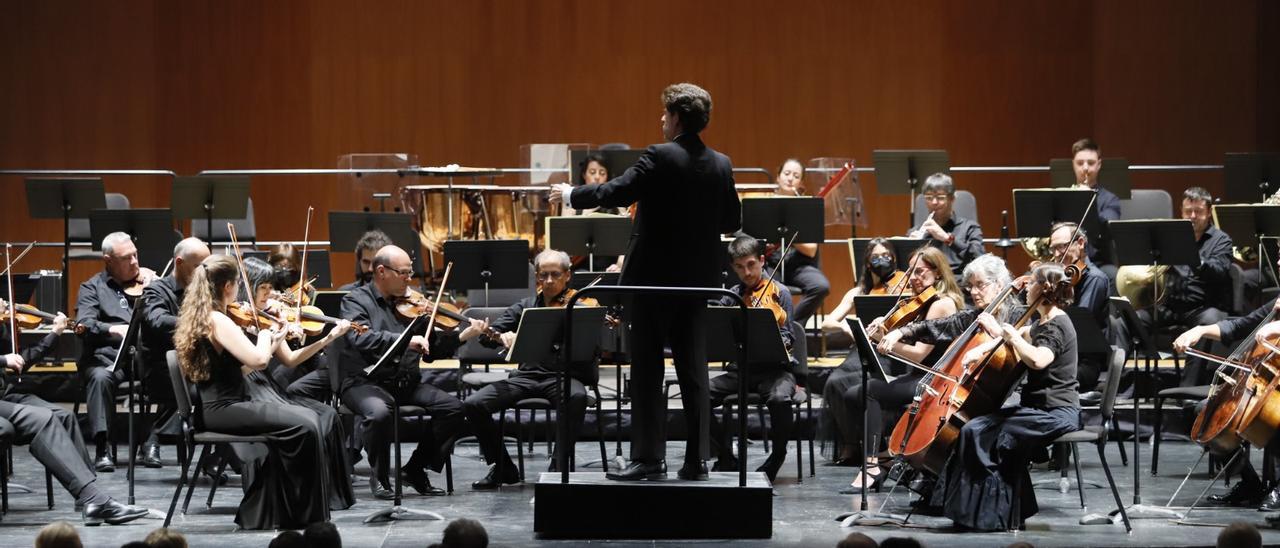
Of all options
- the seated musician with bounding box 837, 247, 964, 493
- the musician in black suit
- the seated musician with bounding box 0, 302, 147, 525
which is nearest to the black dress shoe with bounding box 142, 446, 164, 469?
the seated musician with bounding box 0, 302, 147, 525

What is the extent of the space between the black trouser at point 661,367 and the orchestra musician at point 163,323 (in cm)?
241

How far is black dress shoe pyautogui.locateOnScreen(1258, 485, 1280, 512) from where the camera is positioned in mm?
5898

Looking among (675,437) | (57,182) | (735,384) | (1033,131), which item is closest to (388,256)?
(735,384)

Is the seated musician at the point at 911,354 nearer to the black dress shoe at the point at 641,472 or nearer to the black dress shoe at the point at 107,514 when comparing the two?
the black dress shoe at the point at 641,472

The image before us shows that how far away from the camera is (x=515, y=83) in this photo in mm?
11461

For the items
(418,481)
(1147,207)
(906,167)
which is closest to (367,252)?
(418,481)

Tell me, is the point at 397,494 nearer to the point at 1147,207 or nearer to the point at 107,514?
the point at 107,514

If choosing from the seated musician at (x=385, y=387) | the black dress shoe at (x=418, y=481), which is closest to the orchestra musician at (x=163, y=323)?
the seated musician at (x=385, y=387)

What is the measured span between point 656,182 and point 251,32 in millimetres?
7203

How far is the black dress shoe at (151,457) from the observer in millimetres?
7073

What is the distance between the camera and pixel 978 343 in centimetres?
552

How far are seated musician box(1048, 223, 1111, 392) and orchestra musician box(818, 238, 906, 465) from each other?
2.51ft

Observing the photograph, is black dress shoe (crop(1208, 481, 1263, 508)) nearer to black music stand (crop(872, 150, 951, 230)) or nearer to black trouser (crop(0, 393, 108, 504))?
black music stand (crop(872, 150, 951, 230))

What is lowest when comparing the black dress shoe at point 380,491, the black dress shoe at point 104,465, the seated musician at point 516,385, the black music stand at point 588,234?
the black dress shoe at point 380,491
